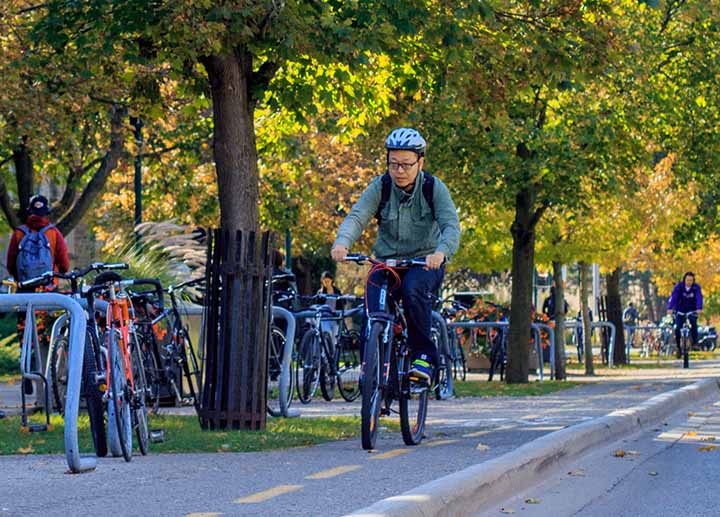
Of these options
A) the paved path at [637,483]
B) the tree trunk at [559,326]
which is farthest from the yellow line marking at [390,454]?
the tree trunk at [559,326]

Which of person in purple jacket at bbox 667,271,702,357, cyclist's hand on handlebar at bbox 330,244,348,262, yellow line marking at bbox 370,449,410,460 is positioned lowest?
yellow line marking at bbox 370,449,410,460

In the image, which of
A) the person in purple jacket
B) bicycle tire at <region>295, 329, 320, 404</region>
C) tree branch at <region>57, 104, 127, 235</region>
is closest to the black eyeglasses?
bicycle tire at <region>295, 329, 320, 404</region>

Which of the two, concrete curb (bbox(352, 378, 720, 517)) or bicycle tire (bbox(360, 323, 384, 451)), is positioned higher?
bicycle tire (bbox(360, 323, 384, 451))

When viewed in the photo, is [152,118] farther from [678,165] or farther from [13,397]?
[678,165]

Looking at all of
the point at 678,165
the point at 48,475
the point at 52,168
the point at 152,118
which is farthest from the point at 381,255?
the point at 678,165

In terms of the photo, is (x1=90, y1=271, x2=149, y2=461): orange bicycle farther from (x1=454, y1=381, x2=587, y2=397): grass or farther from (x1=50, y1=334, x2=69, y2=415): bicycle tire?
Answer: (x1=454, y1=381, x2=587, y2=397): grass

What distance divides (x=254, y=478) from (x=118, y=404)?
1172mm

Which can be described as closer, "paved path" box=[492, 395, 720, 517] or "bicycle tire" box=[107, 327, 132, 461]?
"paved path" box=[492, 395, 720, 517]

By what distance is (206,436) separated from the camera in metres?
11.0

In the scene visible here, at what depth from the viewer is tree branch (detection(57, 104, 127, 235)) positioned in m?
23.1

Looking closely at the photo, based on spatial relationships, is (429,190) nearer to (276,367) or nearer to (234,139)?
(234,139)

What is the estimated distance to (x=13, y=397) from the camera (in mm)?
17906

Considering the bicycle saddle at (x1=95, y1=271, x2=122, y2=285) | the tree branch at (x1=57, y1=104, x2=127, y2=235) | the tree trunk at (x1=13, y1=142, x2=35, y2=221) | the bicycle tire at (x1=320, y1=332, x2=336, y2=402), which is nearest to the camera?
the bicycle saddle at (x1=95, y1=271, x2=122, y2=285)

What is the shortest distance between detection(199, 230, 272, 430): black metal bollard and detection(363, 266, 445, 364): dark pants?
1742 mm
